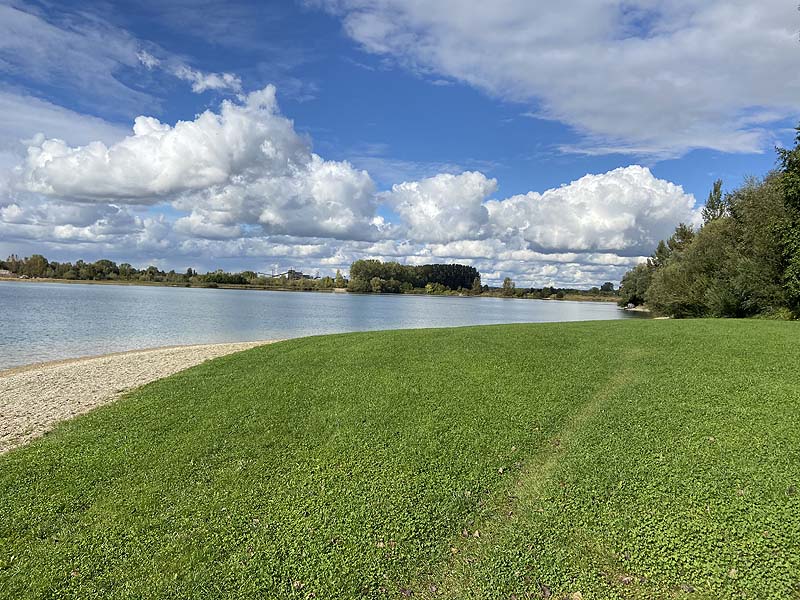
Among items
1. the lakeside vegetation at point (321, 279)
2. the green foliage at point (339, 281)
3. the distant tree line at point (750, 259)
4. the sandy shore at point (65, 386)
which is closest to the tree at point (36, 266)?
the lakeside vegetation at point (321, 279)

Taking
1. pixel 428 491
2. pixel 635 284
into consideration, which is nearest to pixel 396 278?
pixel 635 284

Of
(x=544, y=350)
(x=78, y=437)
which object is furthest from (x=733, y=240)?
(x=78, y=437)

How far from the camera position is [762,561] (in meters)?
5.54

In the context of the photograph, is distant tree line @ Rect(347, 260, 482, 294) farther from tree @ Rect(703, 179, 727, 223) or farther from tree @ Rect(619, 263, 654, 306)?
tree @ Rect(703, 179, 727, 223)

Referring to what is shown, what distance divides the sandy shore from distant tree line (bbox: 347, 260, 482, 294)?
14399cm

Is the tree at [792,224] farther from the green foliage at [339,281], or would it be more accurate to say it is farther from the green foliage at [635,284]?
the green foliage at [339,281]

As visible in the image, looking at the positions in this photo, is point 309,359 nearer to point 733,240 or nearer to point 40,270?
point 733,240

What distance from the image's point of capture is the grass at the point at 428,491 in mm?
5715

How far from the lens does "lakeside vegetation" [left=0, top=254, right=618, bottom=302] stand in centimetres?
17375

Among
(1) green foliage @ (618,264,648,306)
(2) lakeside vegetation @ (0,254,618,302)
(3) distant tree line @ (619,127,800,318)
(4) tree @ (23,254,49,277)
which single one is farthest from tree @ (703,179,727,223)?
(4) tree @ (23,254,49,277)

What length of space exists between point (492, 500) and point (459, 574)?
63.0 inches

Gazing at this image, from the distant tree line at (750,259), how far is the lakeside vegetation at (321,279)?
417 ft

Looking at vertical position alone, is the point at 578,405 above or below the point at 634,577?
above

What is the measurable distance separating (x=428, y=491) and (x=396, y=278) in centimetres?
17201
